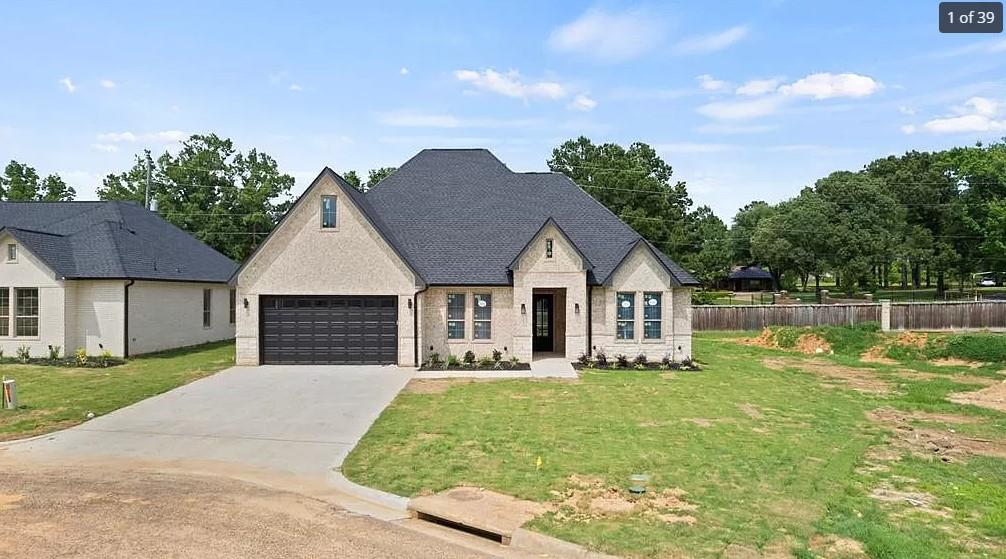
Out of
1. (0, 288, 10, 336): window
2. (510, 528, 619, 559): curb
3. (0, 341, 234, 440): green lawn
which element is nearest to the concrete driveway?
(0, 341, 234, 440): green lawn

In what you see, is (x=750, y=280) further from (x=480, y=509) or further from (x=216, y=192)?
(x=480, y=509)

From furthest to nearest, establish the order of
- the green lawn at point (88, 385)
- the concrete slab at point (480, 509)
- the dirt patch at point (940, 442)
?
the green lawn at point (88, 385) < the dirt patch at point (940, 442) < the concrete slab at point (480, 509)

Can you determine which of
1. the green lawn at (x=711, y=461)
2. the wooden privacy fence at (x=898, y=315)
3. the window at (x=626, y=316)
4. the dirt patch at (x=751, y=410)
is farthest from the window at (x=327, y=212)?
the wooden privacy fence at (x=898, y=315)

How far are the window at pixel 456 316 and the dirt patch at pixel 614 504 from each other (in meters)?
13.7

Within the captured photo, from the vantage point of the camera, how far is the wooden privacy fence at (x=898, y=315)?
3350cm

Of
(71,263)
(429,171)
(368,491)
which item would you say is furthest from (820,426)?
(71,263)

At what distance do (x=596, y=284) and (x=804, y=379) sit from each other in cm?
735

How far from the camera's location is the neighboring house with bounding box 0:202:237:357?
22.3m

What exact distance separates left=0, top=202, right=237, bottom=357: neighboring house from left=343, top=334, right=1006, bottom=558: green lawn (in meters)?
14.1

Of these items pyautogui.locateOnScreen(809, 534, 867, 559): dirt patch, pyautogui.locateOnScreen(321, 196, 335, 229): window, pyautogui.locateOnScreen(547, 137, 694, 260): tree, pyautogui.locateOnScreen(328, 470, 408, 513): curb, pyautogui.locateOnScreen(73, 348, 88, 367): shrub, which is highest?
pyautogui.locateOnScreen(547, 137, 694, 260): tree

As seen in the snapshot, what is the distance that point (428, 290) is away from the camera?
21859 millimetres

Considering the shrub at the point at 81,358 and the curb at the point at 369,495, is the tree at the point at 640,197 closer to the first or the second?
the shrub at the point at 81,358

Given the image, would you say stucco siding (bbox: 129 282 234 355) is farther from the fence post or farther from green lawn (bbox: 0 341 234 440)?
the fence post

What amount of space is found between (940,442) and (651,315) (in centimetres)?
1088
